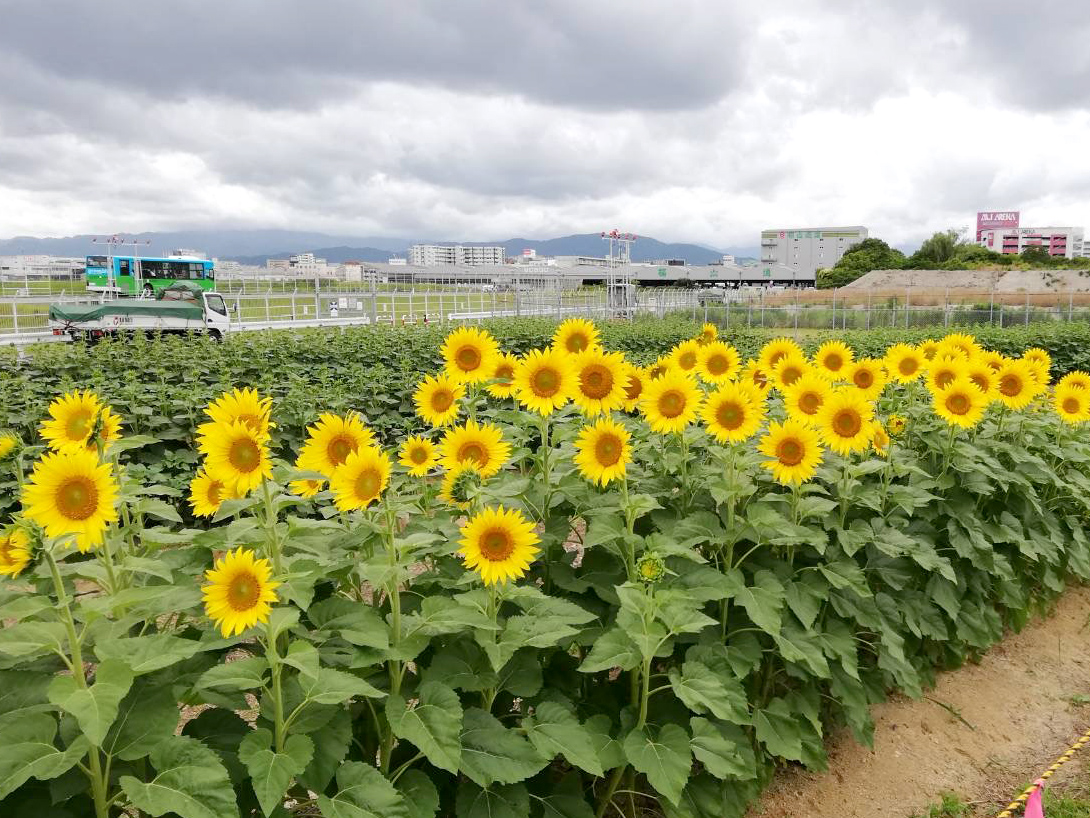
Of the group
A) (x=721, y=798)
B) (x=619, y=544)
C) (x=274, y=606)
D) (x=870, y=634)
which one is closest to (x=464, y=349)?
(x=619, y=544)

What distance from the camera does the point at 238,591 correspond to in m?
1.63

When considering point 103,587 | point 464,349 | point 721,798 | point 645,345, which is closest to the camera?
point 103,587

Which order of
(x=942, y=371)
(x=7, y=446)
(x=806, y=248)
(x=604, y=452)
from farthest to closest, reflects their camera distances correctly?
(x=806, y=248) → (x=942, y=371) → (x=604, y=452) → (x=7, y=446)

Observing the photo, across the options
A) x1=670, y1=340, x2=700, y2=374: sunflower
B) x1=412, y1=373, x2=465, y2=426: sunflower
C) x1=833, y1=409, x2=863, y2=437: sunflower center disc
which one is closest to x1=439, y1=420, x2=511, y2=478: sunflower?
x1=412, y1=373, x2=465, y2=426: sunflower

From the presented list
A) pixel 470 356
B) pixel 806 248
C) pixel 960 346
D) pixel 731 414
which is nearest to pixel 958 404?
pixel 960 346

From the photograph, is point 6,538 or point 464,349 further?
point 464,349

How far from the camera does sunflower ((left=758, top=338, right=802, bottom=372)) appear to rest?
336cm

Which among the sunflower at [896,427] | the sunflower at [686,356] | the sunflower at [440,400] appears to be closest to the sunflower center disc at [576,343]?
the sunflower at [686,356]

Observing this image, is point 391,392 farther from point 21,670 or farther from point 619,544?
point 21,670

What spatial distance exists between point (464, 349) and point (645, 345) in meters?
14.0

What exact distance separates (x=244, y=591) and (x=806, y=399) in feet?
6.79

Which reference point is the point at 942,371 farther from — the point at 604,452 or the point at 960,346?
the point at 604,452

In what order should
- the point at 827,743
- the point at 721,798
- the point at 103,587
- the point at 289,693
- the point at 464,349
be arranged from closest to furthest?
the point at 289,693
the point at 103,587
the point at 721,798
the point at 464,349
the point at 827,743

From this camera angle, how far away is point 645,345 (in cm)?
1644
